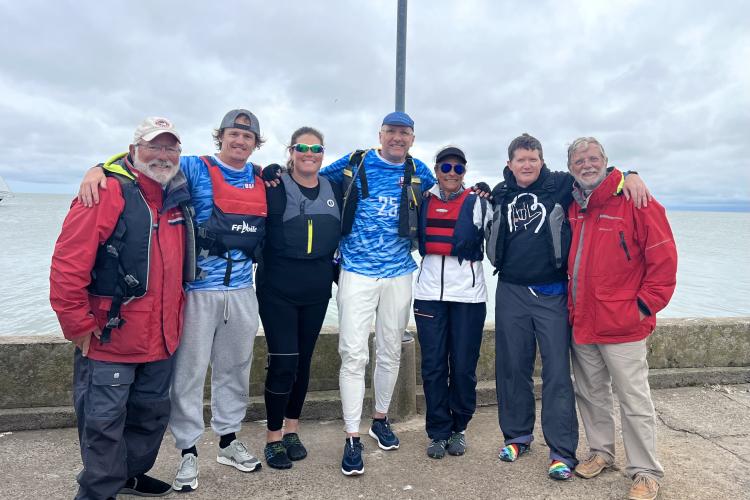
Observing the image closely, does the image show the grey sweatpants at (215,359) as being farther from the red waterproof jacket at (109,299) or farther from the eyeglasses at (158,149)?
the eyeglasses at (158,149)

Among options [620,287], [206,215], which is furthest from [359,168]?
[620,287]

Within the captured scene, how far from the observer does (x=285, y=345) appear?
3672mm

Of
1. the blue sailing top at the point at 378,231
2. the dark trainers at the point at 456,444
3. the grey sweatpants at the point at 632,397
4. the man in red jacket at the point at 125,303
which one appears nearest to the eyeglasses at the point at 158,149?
the man in red jacket at the point at 125,303

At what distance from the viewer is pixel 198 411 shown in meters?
3.44

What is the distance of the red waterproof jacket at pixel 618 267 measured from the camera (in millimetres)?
3193

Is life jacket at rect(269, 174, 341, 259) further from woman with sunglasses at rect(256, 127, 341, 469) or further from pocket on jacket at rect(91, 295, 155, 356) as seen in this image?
pocket on jacket at rect(91, 295, 155, 356)

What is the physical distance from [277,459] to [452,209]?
7.50 feet

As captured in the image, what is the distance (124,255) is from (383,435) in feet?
7.76

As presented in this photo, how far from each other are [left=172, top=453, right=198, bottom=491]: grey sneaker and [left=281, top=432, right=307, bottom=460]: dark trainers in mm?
694

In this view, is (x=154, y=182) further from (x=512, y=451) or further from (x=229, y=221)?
(x=512, y=451)

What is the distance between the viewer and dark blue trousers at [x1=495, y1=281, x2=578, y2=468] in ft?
12.0

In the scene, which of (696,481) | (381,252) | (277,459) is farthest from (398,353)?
(696,481)

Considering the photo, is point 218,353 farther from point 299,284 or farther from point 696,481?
point 696,481

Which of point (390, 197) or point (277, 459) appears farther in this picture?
point (390, 197)
